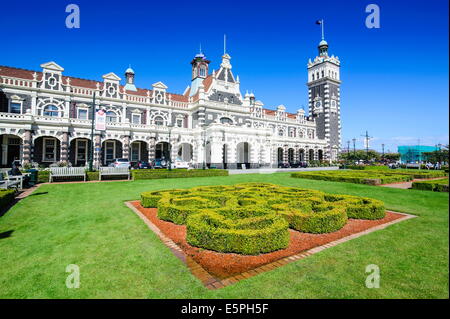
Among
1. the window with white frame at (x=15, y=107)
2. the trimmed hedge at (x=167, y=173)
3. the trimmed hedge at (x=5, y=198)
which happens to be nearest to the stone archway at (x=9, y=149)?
the window with white frame at (x=15, y=107)

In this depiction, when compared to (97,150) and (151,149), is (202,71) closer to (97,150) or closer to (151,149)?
(151,149)

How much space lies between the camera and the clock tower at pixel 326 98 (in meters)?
54.8

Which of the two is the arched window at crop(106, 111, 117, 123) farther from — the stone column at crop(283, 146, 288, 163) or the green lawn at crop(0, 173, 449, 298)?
the stone column at crop(283, 146, 288, 163)

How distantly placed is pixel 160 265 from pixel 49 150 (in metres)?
33.0

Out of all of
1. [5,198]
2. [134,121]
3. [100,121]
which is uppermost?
[134,121]

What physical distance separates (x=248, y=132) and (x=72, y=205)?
29.6 meters

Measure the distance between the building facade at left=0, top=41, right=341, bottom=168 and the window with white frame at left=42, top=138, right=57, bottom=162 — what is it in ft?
0.23

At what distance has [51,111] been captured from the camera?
2920 centimetres

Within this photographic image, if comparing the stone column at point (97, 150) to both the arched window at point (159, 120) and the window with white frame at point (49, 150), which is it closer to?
the window with white frame at point (49, 150)

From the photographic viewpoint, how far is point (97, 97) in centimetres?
3222

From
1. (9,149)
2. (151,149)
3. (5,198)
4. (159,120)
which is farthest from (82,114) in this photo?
(5,198)

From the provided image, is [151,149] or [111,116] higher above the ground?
[111,116]

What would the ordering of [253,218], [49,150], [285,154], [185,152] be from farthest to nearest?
1. [285,154]
2. [185,152]
3. [49,150]
4. [253,218]

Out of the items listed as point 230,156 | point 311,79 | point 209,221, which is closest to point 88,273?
point 209,221
